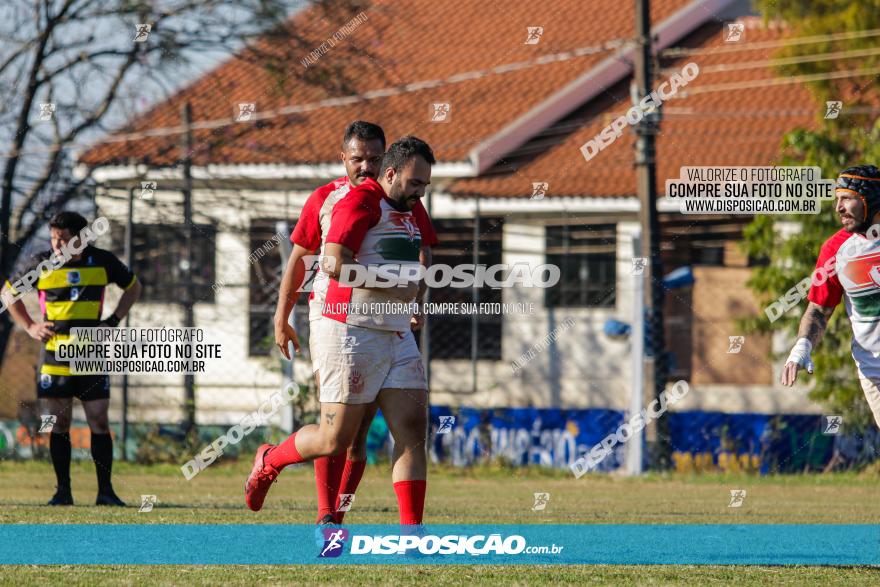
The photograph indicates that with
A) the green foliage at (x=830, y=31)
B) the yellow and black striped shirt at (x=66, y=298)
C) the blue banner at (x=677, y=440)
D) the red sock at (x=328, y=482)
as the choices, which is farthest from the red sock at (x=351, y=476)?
the green foliage at (x=830, y=31)

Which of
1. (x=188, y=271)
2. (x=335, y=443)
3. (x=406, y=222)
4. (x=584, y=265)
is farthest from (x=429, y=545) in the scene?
(x=584, y=265)

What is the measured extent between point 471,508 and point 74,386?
2.99m

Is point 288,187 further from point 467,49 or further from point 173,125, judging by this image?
point 467,49

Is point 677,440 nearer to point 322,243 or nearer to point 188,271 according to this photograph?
point 188,271

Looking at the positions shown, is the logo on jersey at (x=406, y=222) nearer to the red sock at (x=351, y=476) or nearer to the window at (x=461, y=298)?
the red sock at (x=351, y=476)

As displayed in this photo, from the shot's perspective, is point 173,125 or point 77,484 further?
point 173,125

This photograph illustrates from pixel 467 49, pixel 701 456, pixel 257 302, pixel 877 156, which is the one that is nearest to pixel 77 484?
pixel 257 302

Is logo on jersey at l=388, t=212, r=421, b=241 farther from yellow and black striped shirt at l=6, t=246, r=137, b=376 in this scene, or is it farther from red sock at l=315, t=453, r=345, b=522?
yellow and black striped shirt at l=6, t=246, r=137, b=376

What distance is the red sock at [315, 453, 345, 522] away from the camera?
23.5ft

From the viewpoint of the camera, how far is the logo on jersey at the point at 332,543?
6.39 m

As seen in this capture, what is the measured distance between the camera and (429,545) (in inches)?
249

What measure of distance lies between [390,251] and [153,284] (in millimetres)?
10643

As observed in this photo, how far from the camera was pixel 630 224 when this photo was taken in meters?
18.9

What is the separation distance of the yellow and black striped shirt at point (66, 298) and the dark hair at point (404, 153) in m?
4.33
